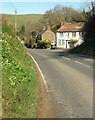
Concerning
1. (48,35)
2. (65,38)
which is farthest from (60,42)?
(48,35)

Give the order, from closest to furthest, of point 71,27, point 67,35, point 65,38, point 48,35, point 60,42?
point 71,27
point 65,38
point 67,35
point 60,42
point 48,35

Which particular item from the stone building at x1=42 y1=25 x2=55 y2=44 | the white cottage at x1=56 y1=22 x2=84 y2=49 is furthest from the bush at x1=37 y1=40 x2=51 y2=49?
the stone building at x1=42 y1=25 x2=55 y2=44

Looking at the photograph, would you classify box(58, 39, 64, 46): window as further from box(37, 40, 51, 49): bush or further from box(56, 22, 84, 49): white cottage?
box(37, 40, 51, 49): bush

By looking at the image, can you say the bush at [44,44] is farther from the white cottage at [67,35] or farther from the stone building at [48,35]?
the stone building at [48,35]

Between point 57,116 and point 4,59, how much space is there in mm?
5659

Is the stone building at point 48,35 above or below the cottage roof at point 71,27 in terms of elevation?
below

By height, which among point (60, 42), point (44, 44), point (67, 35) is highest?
point (67, 35)

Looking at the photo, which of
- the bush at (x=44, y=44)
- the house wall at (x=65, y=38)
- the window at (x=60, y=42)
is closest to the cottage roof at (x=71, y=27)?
the house wall at (x=65, y=38)

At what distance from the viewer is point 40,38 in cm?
11531

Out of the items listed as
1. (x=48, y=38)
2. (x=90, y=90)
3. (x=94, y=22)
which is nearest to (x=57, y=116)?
(x=90, y=90)

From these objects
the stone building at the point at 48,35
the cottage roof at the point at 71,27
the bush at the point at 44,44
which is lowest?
the bush at the point at 44,44

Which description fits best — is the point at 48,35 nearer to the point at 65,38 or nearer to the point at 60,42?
the point at 60,42

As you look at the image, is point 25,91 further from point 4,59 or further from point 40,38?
point 40,38

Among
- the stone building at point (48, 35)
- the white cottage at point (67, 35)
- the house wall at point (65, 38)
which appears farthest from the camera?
the stone building at point (48, 35)
